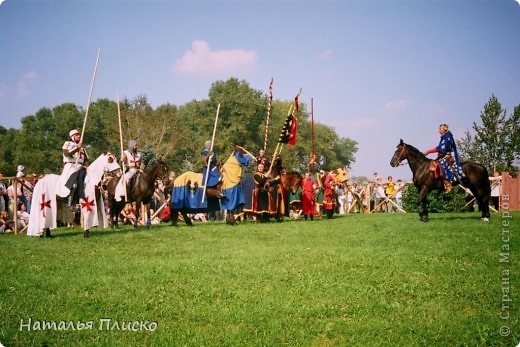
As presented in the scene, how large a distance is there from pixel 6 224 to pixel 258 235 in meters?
10.5

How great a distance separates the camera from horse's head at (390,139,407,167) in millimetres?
17859

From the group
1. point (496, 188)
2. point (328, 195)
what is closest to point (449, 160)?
point (328, 195)

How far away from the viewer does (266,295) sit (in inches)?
264

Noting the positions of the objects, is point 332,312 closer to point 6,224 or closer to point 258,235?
point 258,235

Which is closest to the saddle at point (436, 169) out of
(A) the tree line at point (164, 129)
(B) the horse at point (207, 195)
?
(B) the horse at point (207, 195)

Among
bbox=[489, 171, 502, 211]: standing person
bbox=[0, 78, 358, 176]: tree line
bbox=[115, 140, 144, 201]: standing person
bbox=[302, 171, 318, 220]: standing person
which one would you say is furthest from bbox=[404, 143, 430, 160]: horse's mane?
bbox=[0, 78, 358, 176]: tree line

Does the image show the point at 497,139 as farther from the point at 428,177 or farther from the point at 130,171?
the point at 130,171

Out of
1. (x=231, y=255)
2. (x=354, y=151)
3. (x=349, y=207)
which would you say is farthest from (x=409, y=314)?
(x=354, y=151)

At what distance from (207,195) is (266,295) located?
11864mm

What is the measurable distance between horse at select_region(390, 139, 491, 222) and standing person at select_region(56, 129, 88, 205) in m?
10.6

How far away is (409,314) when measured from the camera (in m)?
5.89

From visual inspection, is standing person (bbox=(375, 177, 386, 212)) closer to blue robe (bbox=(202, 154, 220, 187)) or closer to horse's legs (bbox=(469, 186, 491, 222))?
horse's legs (bbox=(469, 186, 491, 222))

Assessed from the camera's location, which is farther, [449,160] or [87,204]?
[449,160]

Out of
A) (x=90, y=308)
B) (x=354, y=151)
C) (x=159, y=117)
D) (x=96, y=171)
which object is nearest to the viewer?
(x=90, y=308)
